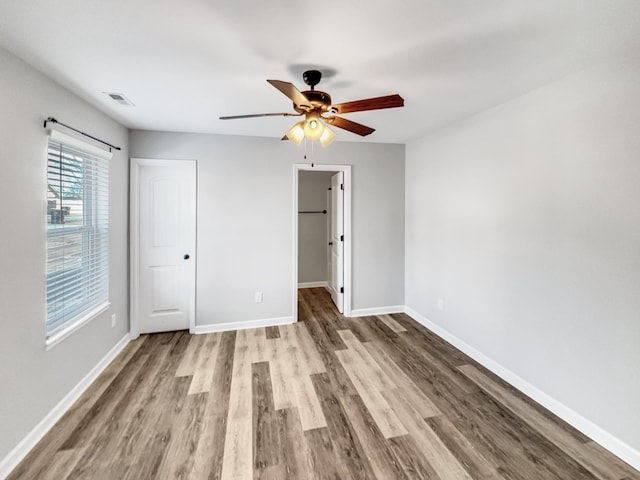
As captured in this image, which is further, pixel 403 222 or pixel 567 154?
pixel 403 222


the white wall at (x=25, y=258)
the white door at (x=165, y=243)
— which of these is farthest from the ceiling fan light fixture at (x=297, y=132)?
the white door at (x=165, y=243)

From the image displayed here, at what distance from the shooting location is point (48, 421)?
6.35ft

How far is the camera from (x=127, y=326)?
325 cm

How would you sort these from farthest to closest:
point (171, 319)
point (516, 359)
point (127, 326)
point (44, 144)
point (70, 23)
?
point (171, 319) < point (127, 326) < point (516, 359) < point (44, 144) < point (70, 23)

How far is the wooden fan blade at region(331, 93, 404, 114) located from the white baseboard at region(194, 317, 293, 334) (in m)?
2.73

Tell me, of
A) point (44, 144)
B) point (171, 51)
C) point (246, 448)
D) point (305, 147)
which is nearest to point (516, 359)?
point (246, 448)

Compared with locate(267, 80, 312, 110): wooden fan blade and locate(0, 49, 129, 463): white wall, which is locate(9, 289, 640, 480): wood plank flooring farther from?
locate(267, 80, 312, 110): wooden fan blade

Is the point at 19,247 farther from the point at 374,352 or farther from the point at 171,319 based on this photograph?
the point at 374,352

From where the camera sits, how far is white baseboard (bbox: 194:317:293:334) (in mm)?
3500

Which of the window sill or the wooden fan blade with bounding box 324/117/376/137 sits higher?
the wooden fan blade with bounding box 324/117/376/137

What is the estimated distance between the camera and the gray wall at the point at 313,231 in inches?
221

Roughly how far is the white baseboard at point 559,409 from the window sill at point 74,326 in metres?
3.53

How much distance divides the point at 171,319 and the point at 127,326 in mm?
444

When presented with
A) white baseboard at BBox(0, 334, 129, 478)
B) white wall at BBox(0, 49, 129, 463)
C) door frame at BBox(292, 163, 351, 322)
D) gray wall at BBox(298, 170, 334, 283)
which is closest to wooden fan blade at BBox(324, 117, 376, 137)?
door frame at BBox(292, 163, 351, 322)
